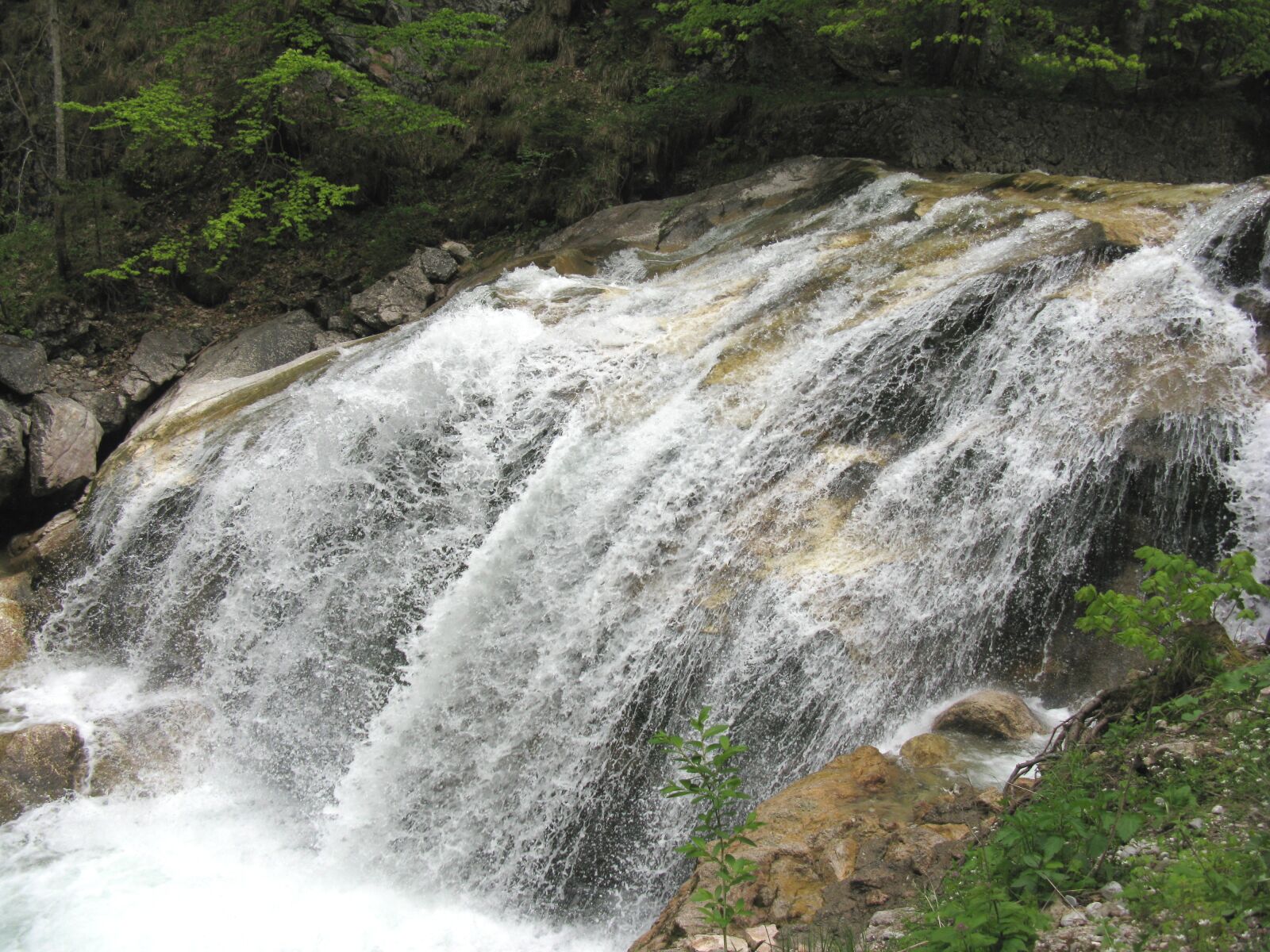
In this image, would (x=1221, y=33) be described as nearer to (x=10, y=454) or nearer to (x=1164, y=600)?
(x=1164, y=600)

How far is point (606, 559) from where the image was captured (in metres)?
5.80

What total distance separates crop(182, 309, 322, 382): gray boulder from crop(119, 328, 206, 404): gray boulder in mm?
354

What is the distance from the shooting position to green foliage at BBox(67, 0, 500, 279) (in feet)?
38.2

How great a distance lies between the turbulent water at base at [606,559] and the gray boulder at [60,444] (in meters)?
1.54

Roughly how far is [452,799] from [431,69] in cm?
1182

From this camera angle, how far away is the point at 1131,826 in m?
2.60

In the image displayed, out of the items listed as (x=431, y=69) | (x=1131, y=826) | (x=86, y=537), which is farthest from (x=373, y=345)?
(x=1131, y=826)

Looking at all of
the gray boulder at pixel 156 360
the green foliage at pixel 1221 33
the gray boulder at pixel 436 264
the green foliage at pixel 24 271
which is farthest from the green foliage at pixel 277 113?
the green foliage at pixel 1221 33

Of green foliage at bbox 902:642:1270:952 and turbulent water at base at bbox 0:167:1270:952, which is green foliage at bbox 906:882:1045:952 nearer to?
green foliage at bbox 902:642:1270:952

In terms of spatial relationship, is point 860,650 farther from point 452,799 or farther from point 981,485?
point 452,799

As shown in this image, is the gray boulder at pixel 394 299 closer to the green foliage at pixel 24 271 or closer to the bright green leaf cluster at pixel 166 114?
the bright green leaf cluster at pixel 166 114

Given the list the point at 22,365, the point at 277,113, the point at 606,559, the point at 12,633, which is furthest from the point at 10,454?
the point at 606,559

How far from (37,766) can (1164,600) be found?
6.77 metres

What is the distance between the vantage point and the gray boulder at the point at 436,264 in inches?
445
